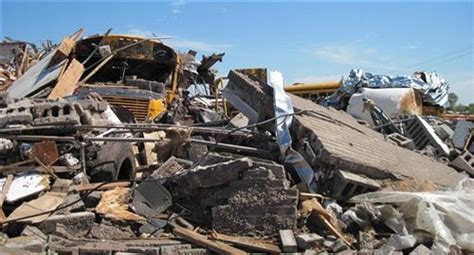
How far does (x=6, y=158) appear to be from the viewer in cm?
569

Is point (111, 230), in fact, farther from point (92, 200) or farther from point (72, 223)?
point (92, 200)

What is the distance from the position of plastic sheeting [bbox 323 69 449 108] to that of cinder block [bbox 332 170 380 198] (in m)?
6.48

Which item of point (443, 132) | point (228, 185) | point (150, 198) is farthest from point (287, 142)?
point (443, 132)

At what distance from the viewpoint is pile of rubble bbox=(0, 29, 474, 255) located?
4.43m

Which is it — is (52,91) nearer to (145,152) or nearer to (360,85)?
(145,152)

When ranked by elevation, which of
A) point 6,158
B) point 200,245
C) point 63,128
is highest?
point 63,128

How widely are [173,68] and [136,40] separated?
3.38 ft

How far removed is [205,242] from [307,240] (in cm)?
92

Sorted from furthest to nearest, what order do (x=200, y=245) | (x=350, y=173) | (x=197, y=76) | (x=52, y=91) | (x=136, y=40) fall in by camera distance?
(x=197, y=76) < (x=136, y=40) < (x=52, y=91) < (x=350, y=173) < (x=200, y=245)

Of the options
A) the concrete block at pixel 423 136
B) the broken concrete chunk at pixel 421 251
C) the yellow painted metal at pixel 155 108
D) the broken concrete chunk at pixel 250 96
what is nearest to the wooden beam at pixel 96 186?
the broken concrete chunk at pixel 250 96

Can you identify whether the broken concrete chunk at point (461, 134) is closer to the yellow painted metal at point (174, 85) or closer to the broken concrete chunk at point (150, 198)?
the yellow painted metal at point (174, 85)

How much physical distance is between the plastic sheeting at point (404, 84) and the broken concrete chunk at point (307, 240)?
24.8 feet

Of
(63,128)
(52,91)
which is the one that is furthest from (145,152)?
(52,91)

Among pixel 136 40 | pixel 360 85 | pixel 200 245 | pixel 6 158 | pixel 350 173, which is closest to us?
pixel 200 245
